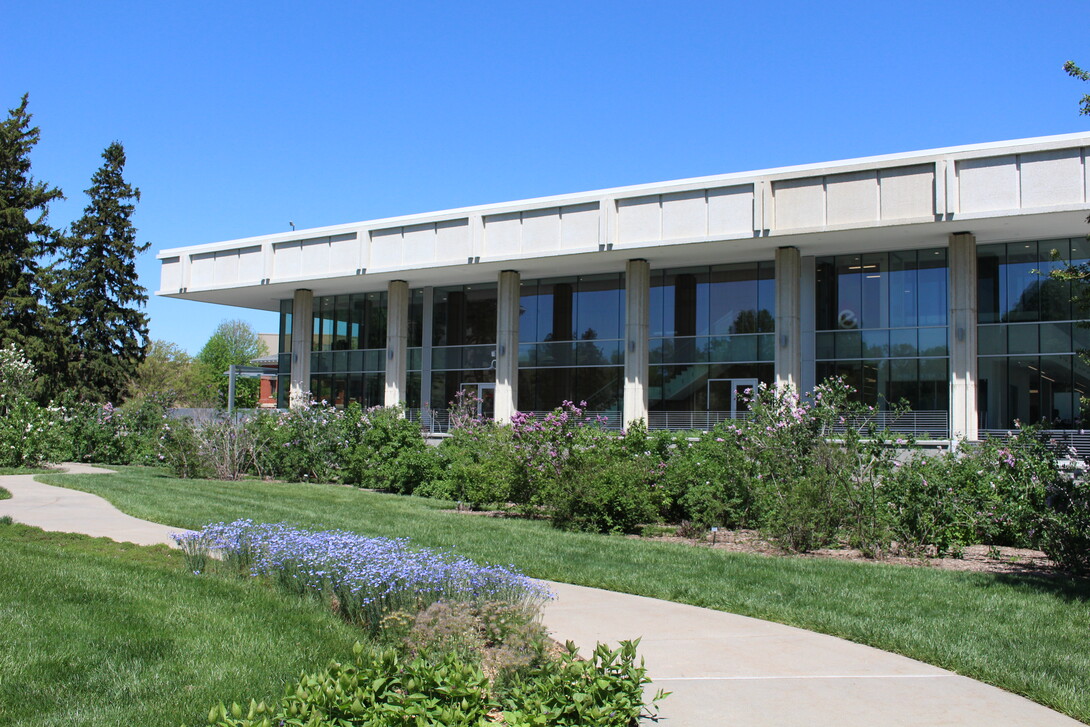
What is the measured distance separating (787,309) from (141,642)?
2544 centimetres

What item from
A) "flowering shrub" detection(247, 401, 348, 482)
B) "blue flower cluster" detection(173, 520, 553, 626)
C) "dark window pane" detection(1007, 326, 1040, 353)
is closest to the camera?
"blue flower cluster" detection(173, 520, 553, 626)

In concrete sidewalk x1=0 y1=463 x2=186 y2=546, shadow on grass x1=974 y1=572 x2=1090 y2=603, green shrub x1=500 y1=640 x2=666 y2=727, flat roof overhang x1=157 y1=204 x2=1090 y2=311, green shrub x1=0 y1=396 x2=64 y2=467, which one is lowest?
shadow on grass x1=974 y1=572 x2=1090 y2=603

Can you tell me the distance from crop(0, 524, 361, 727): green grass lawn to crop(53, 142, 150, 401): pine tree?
43.5m

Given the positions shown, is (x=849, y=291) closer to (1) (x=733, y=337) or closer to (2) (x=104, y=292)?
(1) (x=733, y=337)

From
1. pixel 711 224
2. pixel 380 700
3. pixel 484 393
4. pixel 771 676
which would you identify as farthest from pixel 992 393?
pixel 380 700

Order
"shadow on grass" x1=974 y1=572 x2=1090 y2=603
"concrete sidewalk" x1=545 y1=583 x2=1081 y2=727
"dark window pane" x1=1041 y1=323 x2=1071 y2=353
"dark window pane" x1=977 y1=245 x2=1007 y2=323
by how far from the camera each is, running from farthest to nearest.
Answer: "dark window pane" x1=977 y1=245 x2=1007 y2=323 → "dark window pane" x1=1041 y1=323 x2=1071 y2=353 → "shadow on grass" x1=974 y1=572 x2=1090 y2=603 → "concrete sidewalk" x1=545 y1=583 x2=1081 y2=727

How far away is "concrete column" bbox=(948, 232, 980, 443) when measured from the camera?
25.7 metres

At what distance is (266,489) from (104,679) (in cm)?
1406

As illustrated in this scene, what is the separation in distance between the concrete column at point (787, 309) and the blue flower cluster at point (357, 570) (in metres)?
22.1

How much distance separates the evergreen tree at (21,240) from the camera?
44.1m

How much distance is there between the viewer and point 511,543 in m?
11.0

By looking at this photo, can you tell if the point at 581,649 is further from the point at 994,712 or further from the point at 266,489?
the point at 266,489

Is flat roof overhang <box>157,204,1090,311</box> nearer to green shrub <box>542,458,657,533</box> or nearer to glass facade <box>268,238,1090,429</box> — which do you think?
glass facade <box>268,238,1090,429</box>

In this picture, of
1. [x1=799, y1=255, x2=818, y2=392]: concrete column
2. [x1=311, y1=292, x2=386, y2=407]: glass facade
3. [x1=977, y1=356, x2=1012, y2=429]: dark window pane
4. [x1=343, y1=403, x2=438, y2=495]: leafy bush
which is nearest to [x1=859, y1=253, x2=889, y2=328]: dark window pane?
[x1=799, y1=255, x2=818, y2=392]: concrete column
